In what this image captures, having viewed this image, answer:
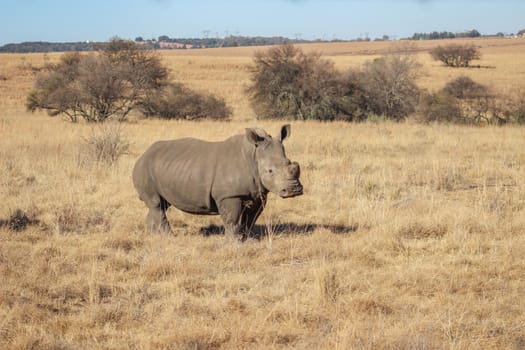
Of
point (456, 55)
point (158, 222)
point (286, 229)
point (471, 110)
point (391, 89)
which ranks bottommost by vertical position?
point (471, 110)

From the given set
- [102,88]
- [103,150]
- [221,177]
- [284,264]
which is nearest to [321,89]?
[102,88]

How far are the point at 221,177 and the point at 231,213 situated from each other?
47 cm

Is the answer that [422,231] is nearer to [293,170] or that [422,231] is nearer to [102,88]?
[293,170]

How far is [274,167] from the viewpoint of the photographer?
25.7 ft

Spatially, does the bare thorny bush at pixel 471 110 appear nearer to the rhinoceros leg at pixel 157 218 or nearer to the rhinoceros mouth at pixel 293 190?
the rhinoceros leg at pixel 157 218

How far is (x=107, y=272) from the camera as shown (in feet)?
22.7

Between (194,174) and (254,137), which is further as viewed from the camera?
(194,174)

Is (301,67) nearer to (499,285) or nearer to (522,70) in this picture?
(499,285)

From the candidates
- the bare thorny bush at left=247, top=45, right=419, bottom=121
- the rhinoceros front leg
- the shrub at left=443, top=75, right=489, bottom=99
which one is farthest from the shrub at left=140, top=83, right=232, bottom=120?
the rhinoceros front leg

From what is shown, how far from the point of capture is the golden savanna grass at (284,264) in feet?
17.5

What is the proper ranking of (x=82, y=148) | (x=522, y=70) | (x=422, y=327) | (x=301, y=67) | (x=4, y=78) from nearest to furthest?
(x=422, y=327) → (x=82, y=148) → (x=301, y=67) → (x=4, y=78) → (x=522, y=70)

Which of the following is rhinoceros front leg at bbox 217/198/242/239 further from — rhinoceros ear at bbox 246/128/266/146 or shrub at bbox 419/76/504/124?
shrub at bbox 419/76/504/124

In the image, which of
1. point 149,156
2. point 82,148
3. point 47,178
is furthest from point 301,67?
point 149,156

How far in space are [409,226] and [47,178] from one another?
7181mm
